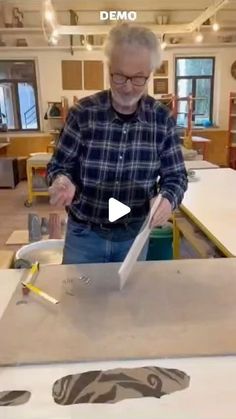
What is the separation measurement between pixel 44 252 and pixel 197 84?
21.3 feet

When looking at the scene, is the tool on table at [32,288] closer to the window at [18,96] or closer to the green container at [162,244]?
the green container at [162,244]

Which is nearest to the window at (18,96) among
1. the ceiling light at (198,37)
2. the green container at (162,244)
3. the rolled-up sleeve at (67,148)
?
the ceiling light at (198,37)

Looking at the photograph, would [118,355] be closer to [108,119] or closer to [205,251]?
[108,119]

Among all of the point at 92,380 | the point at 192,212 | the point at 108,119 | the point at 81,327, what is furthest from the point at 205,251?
the point at 92,380

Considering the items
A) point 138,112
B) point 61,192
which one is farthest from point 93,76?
point 61,192

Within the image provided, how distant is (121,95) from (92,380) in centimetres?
90

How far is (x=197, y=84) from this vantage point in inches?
310

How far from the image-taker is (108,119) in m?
1.36

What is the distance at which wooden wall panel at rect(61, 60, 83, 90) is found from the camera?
7.46m

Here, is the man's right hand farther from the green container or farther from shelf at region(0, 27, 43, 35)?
shelf at region(0, 27, 43, 35)

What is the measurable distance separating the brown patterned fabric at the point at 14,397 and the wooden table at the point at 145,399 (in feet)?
0.03

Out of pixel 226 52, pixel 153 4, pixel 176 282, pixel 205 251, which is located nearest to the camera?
pixel 176 282

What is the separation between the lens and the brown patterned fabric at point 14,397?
720 mm
